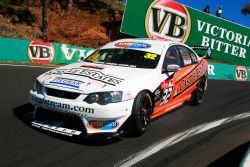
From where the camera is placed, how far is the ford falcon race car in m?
5.50

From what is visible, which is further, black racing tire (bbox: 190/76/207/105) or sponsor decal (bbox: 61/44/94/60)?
sponsor decal (bbox: 61/44/94/60)

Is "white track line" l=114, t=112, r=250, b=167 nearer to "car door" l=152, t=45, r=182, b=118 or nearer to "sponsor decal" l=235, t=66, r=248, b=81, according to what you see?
"car door" l=152, t=45, r=182, b=118

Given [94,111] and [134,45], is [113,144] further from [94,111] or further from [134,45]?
[134,45]

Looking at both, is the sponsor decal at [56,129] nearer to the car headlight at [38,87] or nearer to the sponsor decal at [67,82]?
the car headlight at [38,87]

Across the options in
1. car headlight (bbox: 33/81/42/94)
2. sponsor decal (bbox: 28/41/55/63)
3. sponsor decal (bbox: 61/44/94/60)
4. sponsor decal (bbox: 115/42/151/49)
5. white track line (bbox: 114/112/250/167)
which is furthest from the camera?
sponsor decal (bbox: 61/44/94/60)

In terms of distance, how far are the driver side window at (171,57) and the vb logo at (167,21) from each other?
16.9 metres

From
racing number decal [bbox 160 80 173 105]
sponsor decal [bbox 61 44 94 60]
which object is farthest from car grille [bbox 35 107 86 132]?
sponsor decal [bbox 61 44 94 60]

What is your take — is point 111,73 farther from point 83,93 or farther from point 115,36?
point 115,36

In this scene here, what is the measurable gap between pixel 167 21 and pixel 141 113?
19665 millimetres

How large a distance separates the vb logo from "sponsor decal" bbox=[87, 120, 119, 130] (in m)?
19.3

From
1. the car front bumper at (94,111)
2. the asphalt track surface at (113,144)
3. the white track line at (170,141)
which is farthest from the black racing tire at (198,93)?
the car front bumper at (94,111)

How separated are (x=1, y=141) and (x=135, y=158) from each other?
6.16 ft

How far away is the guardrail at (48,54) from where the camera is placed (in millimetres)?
15828

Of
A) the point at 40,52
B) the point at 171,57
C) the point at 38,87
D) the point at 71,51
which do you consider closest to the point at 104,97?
the point at 38,87
